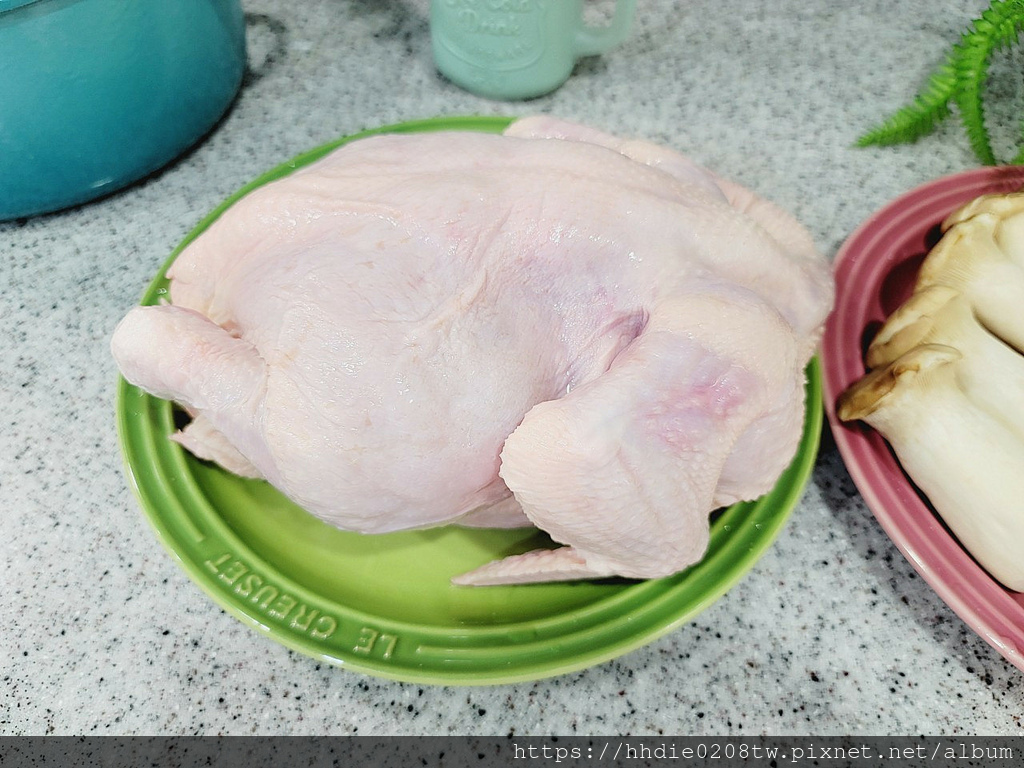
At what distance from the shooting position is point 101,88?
3.02ft

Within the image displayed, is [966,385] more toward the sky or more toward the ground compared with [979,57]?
more toward the ground

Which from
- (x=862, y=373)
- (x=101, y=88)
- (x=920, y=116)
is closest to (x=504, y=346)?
(x=862, y=373)

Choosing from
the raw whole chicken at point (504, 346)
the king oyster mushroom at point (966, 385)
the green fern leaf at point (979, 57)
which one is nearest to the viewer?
the raw whole chicken at point (504, 346)

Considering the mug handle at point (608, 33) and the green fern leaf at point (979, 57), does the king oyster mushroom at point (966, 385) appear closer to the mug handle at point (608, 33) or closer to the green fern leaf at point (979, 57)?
the green fern leaf at point (979, 57)

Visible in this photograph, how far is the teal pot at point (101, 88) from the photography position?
Answer: 844mm

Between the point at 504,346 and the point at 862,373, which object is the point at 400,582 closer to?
the point at 504,346

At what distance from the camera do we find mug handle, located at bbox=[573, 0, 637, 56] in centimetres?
111

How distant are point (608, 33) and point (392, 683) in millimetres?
1015

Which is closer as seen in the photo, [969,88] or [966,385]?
[966,385]

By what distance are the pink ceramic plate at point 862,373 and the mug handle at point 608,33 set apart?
1.66 feet

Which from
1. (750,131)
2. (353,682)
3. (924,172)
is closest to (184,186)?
(353,682)

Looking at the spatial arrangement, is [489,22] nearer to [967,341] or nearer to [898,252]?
[898,252]

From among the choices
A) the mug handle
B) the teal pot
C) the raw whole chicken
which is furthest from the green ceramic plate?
the mug handle

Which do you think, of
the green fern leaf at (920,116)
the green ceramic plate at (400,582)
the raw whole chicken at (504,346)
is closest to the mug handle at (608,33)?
the green fern leaf at (920,116)
